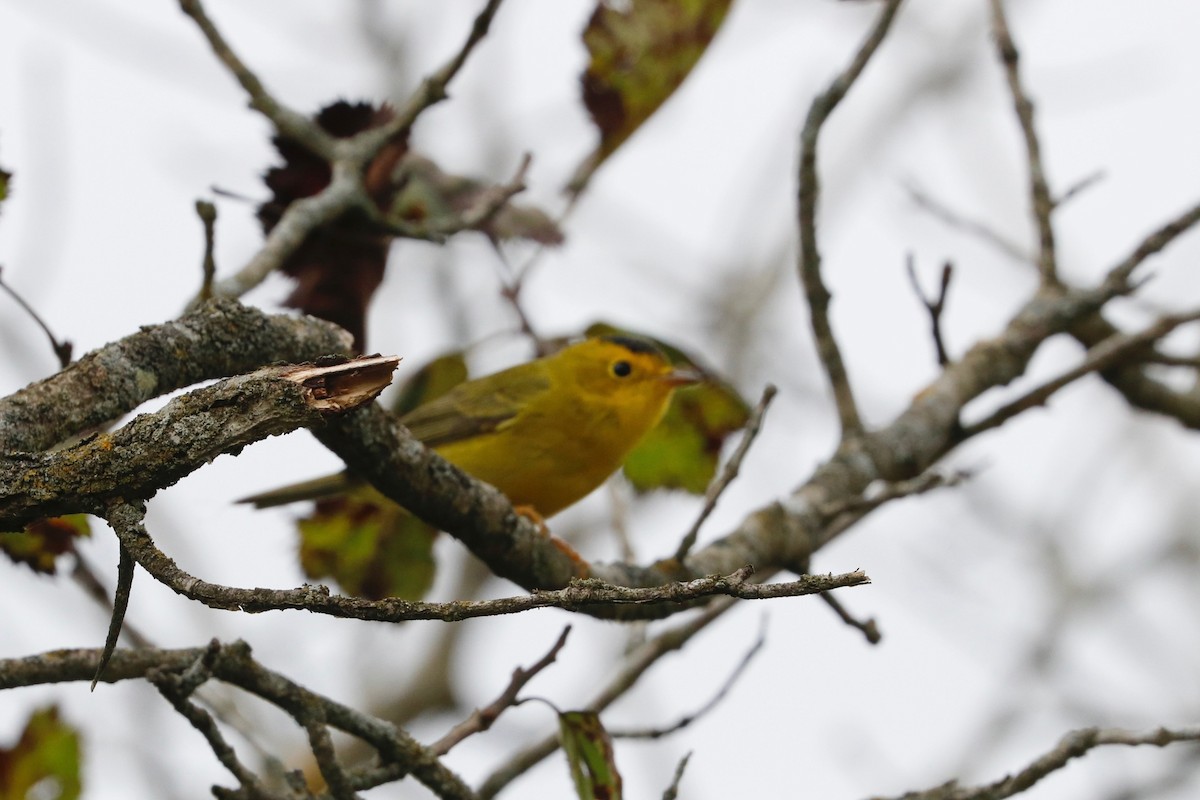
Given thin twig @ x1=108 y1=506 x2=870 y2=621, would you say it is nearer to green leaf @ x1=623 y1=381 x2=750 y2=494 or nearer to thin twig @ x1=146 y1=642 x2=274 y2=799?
thin twig @ x1=146 y1=642 x2=274 y2=799

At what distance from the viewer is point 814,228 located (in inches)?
141

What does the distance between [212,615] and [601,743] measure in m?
6.04

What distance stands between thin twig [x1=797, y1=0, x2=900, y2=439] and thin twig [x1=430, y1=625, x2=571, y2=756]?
4.93ft

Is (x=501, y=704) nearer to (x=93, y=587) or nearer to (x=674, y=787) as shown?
(x=674, y=787)

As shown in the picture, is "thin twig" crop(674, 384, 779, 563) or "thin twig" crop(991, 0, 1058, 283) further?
"thin twig" crop(991, 0, 1058, 283)

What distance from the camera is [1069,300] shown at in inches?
161

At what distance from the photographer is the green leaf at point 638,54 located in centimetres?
333

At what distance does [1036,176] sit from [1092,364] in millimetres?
676

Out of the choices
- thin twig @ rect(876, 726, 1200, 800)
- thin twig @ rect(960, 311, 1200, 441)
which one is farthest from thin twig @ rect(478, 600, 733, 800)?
thin twig @ rect(960, 311, 1200, 441)

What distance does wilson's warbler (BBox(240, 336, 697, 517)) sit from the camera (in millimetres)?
4840

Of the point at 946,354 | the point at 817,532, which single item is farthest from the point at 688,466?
the point at 946,354

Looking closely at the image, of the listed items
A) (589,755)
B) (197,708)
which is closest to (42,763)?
(197,708)

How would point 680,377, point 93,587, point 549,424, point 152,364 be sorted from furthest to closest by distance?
point 680,377, point 549,424, point 93,587, point 152,364

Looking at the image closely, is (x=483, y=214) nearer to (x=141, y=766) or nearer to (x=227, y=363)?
(x=227, y=363)
